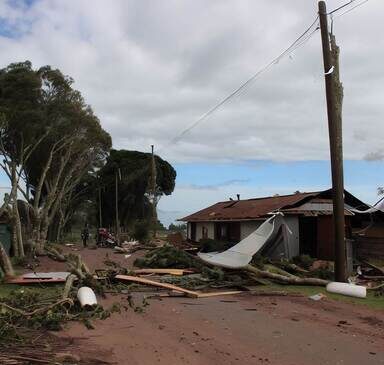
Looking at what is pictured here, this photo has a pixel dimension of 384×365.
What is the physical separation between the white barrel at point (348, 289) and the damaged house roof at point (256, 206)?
10.00 m

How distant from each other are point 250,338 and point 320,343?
3.80 feet

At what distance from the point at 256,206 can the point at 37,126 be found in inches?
528

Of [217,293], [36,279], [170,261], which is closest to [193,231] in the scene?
[170,261]

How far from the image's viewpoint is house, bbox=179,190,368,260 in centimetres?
2625

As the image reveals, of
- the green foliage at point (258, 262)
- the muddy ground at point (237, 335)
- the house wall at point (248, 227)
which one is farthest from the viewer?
the house wall at point (248, 227)

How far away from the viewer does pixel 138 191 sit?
217 ft

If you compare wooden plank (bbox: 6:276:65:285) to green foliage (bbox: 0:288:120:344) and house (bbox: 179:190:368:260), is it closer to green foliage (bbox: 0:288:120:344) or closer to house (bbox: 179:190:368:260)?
green foliage (bbox: 0:288:120:344)

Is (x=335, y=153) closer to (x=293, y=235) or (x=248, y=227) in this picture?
(x=293, y=235)

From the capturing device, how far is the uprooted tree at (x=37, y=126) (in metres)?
31.0

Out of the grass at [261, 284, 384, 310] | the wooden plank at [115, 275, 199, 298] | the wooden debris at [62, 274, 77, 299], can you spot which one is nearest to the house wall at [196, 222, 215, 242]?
the grass at [261, 284, 384, 310]

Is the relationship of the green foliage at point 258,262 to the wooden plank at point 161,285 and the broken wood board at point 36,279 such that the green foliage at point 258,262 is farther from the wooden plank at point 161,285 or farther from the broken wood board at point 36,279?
the broken wood board at point 36,279

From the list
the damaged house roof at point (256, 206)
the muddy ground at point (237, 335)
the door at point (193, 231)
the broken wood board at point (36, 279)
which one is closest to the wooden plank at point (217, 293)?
the muddy ground at point (237, 335)

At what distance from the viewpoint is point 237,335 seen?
33.2 feet

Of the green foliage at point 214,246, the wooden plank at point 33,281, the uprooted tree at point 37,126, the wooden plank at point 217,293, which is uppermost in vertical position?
the uprooted tree at point 37,126
